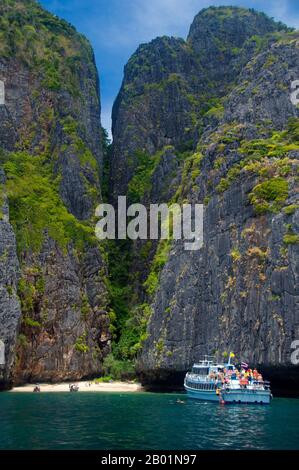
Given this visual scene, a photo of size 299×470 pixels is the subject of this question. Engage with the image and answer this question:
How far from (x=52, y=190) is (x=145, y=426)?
83.6m

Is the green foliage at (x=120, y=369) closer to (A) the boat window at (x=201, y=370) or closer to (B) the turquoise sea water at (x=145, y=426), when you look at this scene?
(A) the boat window at (x=201, y=370)

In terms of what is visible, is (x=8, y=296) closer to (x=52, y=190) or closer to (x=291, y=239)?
(x=52, y=190)

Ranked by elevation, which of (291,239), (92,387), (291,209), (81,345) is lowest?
(92,387)

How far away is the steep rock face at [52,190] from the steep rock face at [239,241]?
46.0 ft

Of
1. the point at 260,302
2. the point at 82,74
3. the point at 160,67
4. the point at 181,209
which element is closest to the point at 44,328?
the point at 181,209

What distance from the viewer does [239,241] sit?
78688 millimetres

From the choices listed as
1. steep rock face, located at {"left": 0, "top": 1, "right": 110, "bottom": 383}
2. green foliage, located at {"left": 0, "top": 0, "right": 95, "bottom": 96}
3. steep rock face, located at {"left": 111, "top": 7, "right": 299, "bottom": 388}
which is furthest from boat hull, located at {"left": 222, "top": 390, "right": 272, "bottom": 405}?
green foliage, located at {"left": 0, "top": 0, "right": 95, "bottom": 96}

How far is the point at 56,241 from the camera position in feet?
346

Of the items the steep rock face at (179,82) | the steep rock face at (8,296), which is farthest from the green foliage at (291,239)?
the steep rock face at (179,82)

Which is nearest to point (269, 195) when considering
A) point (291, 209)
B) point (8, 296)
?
point (291, 209)

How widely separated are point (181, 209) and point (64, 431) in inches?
2522

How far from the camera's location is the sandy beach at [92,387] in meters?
84.5

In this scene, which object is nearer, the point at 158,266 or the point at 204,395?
the point at 204,395

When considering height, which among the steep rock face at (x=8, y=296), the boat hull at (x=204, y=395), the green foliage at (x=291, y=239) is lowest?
the boat hull at (x=204, y=395)
